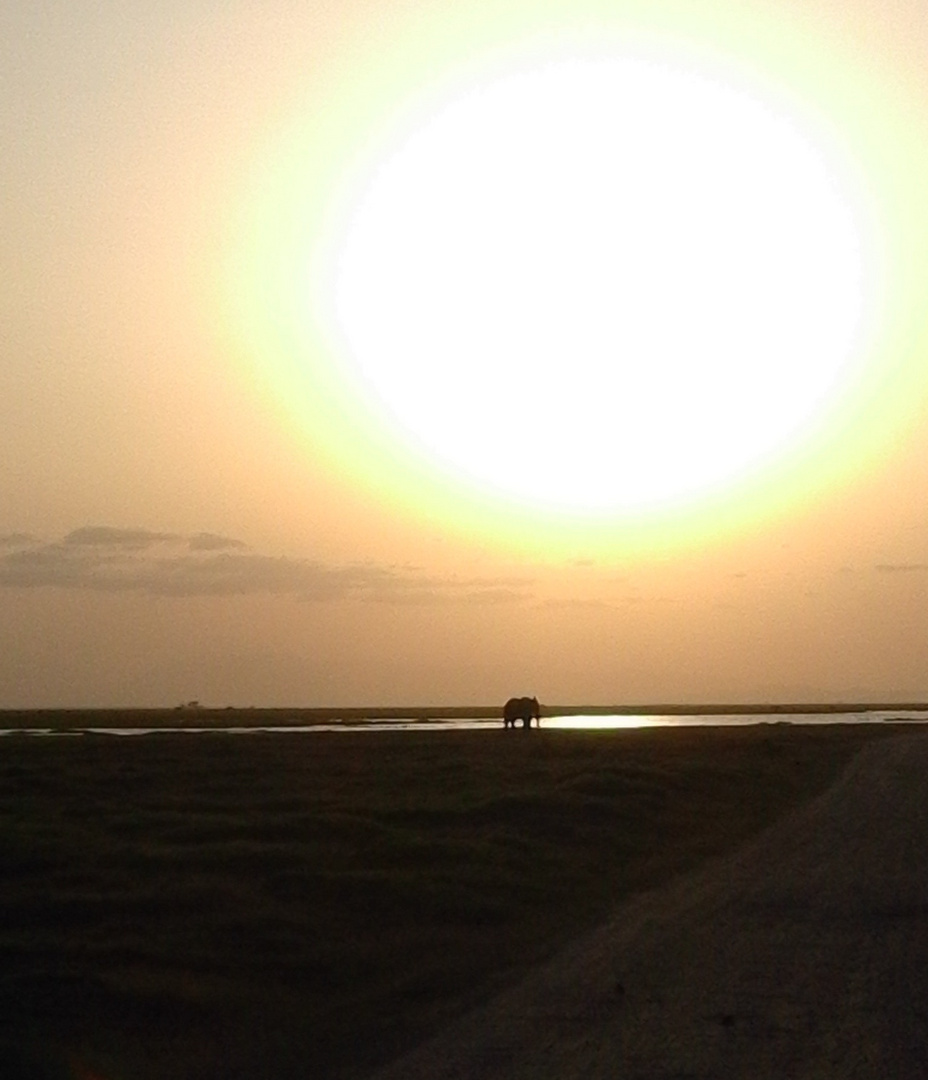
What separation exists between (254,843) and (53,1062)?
11238 mm

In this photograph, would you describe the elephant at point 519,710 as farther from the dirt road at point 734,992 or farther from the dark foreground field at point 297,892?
the dirt road at point 734,992

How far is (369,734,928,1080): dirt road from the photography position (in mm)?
13672

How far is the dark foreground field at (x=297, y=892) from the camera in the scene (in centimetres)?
1680

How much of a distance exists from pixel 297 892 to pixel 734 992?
29.4 ft

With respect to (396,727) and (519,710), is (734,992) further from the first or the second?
(396,727)

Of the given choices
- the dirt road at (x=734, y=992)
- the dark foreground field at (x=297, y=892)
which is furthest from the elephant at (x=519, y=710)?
the dirt road at (x=734, y=992)

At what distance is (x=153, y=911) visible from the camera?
21750mm

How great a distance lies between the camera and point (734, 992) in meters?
16.3

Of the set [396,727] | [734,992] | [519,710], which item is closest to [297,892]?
[734,992]

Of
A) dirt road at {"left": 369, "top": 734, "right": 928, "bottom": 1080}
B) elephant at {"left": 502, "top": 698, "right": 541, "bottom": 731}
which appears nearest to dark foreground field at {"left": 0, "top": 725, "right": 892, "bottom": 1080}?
dirt road at {"left": 369, "top": 734, "right": 928, "bottom": 1080}

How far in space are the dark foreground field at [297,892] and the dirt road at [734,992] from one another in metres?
1.02

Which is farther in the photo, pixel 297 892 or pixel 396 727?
pixel 396 727

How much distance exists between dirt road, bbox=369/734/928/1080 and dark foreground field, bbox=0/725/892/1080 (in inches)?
40.1

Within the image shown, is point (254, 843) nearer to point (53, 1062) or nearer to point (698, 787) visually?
point (53, 1062)
